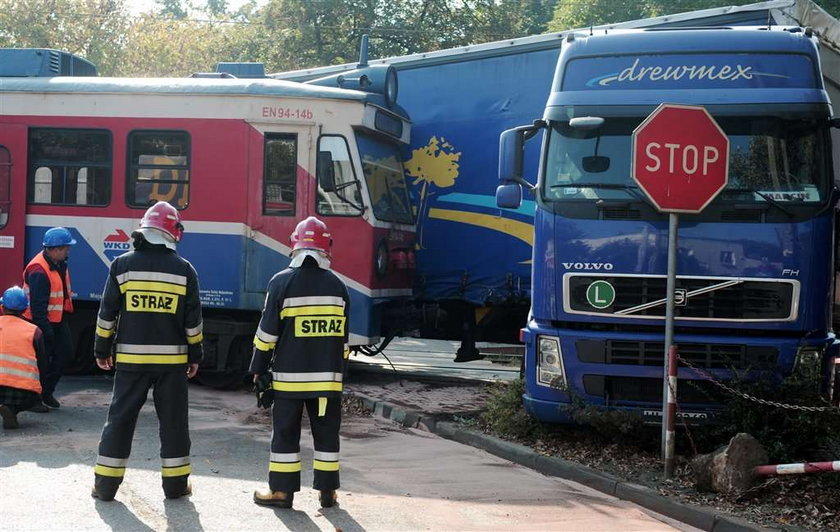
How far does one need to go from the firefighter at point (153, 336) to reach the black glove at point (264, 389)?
0.53 metres

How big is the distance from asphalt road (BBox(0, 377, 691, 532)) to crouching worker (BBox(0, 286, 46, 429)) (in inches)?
9.1

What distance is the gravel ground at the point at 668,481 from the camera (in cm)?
696

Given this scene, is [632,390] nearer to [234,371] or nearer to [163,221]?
[163,221]

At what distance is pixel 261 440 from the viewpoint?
9.41 metres

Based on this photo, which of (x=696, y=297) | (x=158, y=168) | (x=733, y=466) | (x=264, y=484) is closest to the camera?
(x=733, y=466)

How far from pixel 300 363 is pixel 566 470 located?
267cm

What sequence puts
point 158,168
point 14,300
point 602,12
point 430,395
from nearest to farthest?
point 14,300, point 430,395, point 158,168, point 602,12

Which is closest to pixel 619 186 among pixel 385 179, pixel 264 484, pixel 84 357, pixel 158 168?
pixel 264 484

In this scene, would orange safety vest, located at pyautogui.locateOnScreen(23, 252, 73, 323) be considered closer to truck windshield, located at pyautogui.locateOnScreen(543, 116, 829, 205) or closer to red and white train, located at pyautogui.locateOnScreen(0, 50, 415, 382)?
red and white train, located at pyautogui.locateOnScreen(0, 50, 415, 382)

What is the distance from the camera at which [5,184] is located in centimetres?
1266

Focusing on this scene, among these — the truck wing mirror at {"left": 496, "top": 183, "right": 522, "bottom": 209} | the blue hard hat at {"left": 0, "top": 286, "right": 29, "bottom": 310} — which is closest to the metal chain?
the truck wing mirror at {"left": 496, "top": 183, "right": 522, "bottom": 209}

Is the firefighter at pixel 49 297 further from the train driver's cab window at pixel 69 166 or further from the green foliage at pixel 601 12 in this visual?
the green foliage at pixel 601 12

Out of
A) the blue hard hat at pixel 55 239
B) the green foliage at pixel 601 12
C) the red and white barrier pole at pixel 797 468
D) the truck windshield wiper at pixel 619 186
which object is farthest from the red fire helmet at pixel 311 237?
the green foliage at pixel 601 12

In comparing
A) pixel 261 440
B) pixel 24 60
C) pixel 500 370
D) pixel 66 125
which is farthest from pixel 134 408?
pixel 500 370
